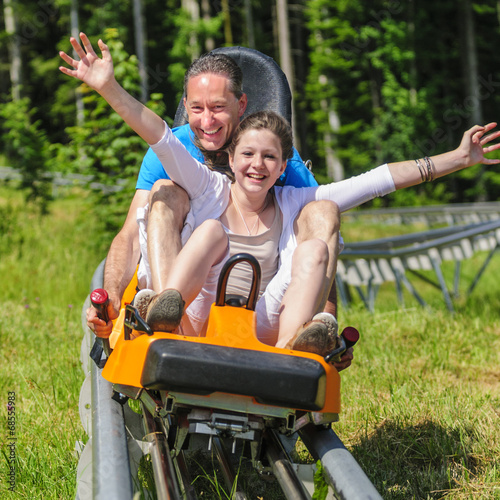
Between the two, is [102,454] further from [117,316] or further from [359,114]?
[359,114]

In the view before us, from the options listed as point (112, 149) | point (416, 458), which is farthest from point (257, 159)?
point (112, 149)

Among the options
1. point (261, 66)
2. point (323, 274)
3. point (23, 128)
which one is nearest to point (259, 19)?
point (23, 128)

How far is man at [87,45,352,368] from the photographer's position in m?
2.69

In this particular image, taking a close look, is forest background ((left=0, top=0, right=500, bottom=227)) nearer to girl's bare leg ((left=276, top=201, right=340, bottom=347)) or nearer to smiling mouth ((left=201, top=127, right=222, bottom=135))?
smiling mouth ((left=201, top=127, right=222, bottom=135))

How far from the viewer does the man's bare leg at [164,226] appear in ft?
8.47

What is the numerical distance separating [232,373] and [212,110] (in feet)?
5.43

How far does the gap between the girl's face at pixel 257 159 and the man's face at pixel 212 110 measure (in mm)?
503

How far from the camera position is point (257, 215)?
2.93 m

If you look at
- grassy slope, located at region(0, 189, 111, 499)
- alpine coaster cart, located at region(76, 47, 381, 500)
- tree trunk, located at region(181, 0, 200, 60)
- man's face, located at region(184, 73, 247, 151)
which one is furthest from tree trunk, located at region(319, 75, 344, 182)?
alpine coaster cart, located at region(76, 47, 381, 500)

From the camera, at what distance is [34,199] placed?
1064 cm

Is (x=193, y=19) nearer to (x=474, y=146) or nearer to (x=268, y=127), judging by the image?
(x=474, y=146)

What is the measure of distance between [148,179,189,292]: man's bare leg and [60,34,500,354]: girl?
0.05m

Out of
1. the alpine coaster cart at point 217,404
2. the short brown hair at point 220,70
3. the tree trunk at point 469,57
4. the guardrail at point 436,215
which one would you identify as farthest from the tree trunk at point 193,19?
the alpine coaster cart at point 217,404

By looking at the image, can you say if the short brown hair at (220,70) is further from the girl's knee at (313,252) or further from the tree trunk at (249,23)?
the tree trunk at (249,23)
